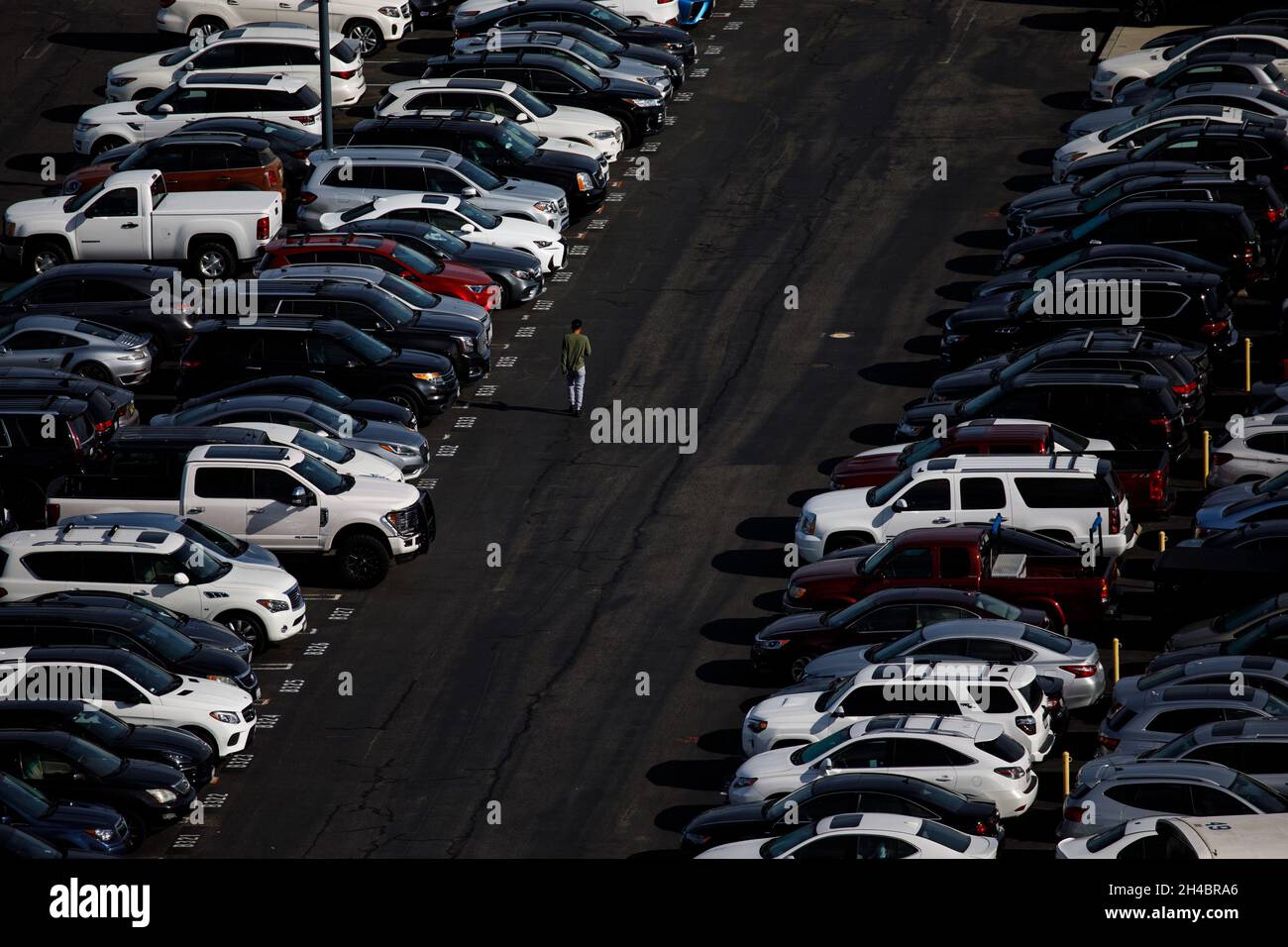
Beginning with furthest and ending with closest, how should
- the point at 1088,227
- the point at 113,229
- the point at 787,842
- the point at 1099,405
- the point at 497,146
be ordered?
the point at 497,146 < the point at 113,229 < the point at 1088,227 < the point at 1099,405 < the point at 787,842

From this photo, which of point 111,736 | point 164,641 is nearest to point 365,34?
point 164,641

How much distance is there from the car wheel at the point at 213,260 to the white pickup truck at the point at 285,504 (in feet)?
27.3

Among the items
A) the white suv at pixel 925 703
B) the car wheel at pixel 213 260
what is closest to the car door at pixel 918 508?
the white suv at pixel 925 703

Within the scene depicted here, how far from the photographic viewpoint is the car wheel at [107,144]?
1689 inches

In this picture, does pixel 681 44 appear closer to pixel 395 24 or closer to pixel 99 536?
pixel 395 24

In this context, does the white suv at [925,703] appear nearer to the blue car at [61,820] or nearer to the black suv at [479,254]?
the blue car at [61,820]

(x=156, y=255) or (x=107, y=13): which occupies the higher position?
(x=107, y=13)

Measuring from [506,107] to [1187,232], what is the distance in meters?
12.8

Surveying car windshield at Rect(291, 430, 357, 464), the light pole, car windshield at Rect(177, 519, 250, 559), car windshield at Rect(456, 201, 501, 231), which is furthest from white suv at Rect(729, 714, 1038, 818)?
the light pole

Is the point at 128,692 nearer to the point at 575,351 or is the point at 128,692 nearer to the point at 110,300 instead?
the point at 575,351

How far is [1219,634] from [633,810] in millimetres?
7237

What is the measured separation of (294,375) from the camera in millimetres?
33844

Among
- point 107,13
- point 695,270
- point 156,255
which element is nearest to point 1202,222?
point 695,270

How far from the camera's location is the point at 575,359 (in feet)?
111
